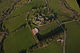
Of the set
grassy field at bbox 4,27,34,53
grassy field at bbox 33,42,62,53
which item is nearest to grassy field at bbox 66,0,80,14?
grassy field at bbox 33,42,62,53

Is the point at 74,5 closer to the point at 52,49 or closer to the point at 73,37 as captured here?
the point at 73,37

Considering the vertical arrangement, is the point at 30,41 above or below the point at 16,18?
below

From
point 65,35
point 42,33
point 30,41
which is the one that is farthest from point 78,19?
point 30,41

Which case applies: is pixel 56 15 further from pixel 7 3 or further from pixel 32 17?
pixel 7 3

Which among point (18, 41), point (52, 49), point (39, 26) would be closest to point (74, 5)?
point (39, 26)

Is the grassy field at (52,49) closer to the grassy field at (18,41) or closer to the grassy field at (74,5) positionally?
the grassy field at (18,41)

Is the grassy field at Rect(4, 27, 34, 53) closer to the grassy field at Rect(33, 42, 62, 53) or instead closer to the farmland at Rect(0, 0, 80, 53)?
Result: the farmland at Rect(0, 0, 80, 53)

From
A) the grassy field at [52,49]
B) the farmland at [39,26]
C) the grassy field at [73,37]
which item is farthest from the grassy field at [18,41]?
the grassy field at [73,37]

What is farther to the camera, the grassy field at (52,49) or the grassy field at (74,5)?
the grassy field at (74,5)
